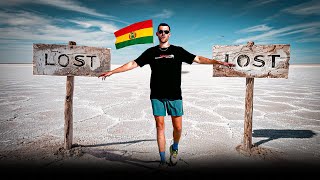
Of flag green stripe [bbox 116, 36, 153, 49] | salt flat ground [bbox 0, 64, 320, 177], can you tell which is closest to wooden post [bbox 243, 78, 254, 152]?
salt flat ground [bbox 0, 64, 320, 177]

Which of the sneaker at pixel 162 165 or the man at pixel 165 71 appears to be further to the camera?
the sneaker at pixel 162 165

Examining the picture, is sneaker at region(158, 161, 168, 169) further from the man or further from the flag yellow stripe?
the flag yellow stripe

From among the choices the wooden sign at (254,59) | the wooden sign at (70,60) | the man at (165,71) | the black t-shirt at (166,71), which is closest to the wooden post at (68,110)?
the wooden sign at (70,60)

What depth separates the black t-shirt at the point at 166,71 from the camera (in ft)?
7.89

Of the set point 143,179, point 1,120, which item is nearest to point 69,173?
point 143,179

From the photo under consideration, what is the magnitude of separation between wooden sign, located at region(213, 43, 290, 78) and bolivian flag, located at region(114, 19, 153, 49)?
3.41 ft

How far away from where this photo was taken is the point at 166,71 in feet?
7.89

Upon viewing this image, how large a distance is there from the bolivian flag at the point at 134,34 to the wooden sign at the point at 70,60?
1.54ft

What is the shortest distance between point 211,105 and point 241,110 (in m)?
0.84

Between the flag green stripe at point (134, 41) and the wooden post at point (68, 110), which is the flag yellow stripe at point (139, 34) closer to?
the flag green stripe at point (134, 41)

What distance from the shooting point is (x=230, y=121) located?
15.7 ft

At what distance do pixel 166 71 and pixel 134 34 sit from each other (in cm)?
117

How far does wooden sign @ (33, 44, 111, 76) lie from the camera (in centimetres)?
281

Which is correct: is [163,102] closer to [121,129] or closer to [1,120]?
[121,129]
